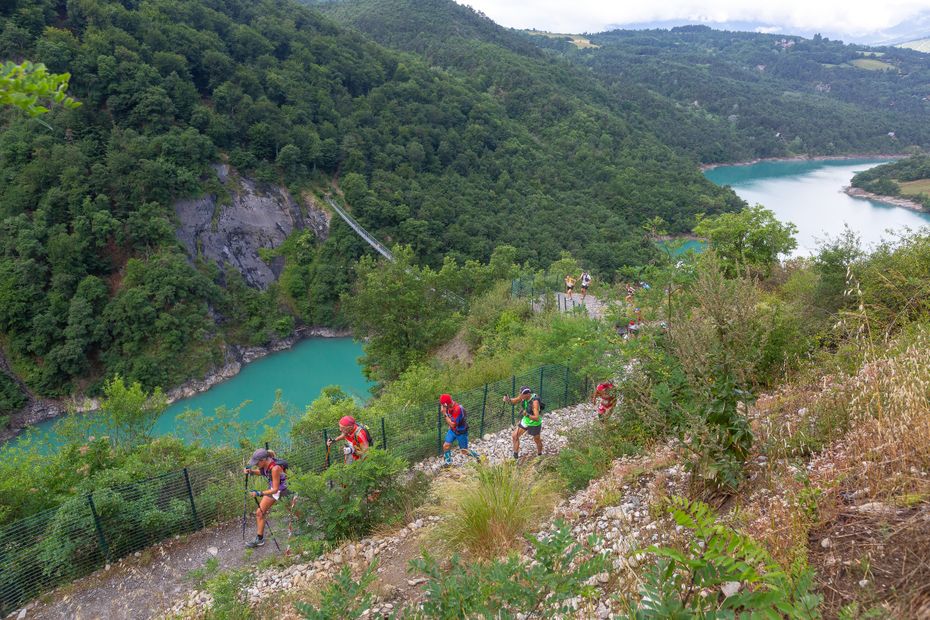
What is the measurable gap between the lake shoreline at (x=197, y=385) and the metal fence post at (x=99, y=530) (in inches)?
722

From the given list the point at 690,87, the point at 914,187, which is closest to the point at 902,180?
the point at 914,187

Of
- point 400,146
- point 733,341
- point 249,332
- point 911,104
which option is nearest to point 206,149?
point 249,332

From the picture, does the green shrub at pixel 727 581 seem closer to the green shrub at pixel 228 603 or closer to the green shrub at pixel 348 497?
the green shrub at pixel 228 603

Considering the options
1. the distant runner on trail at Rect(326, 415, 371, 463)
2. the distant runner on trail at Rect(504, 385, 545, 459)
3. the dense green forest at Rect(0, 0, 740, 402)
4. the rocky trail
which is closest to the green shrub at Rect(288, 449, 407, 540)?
the rocky trail

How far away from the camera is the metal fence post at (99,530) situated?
5.96 m

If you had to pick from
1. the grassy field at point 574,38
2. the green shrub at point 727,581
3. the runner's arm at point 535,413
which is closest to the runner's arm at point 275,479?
the runner's arm at point 535,413

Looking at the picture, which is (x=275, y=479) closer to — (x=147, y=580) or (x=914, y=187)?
(x=147, y=580)

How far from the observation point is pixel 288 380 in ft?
105

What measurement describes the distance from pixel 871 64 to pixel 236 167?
216566 millimetres

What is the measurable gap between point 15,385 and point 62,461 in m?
27.7

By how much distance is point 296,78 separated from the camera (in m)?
50.2

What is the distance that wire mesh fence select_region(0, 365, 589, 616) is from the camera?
18.4 feet

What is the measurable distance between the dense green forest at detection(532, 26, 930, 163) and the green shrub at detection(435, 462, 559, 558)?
95566mm

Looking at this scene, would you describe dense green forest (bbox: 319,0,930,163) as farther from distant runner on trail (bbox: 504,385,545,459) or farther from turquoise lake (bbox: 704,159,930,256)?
distant runner on trail (bbox: 504,385,545,459)
